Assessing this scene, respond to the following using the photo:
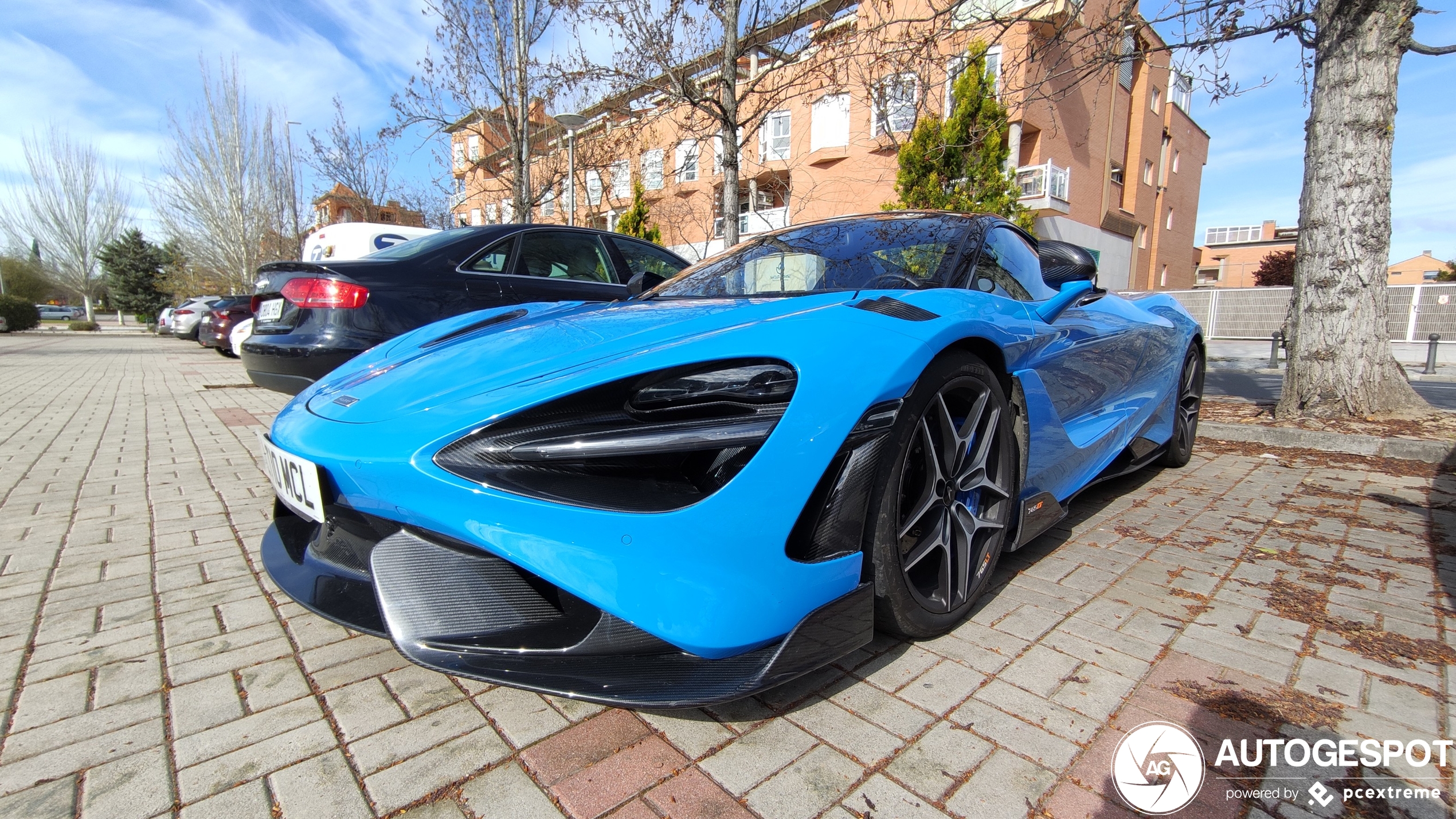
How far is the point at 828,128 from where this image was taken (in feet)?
63.1

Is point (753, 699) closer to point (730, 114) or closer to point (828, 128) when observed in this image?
point (730, 114)

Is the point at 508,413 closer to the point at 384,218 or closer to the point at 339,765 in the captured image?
the point at 339,765

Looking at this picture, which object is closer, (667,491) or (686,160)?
(667,491)

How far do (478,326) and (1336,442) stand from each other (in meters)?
5.34

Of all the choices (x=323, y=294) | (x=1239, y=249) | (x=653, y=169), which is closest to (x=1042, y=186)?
(x=653, y=169)

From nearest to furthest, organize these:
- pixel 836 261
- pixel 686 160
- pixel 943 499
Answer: pixel 943 499, pixel 836 261, pixel 686 160

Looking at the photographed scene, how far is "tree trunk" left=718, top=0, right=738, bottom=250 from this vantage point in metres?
6.21

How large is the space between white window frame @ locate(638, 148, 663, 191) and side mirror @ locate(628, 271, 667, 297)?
53.1 feet

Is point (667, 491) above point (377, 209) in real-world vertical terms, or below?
below

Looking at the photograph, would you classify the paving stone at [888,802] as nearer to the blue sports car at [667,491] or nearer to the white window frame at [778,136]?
the blue sports car at [667,491]

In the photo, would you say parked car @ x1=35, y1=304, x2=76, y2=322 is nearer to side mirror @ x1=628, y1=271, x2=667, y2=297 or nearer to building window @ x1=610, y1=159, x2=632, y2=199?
building window @ x1=610, y1=159, x2=632, y2=199

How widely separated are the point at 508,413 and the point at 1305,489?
13.6ft

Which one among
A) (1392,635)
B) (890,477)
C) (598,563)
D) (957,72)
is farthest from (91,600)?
(957,72)

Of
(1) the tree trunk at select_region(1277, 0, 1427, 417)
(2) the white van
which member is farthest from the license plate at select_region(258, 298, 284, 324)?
(1) the tree trunk at select_region(1277, 0, 1427, 417)
